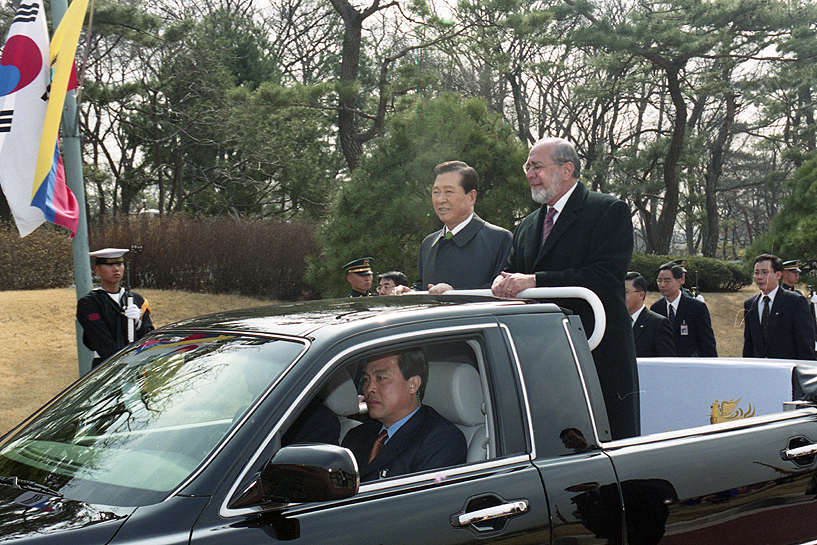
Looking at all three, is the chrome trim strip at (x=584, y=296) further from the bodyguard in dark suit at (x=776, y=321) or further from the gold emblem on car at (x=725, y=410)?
the bodyguard in dark suit at (x=776, y=321)

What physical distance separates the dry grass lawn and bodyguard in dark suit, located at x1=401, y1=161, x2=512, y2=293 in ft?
23.9

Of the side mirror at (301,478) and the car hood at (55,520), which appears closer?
the car hood at (55,520)

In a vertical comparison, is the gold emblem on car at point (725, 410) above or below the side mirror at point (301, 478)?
below

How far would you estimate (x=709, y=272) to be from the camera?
26.6 m

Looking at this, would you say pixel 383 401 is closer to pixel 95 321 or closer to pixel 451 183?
pixel 451 183

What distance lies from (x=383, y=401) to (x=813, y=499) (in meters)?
1.87

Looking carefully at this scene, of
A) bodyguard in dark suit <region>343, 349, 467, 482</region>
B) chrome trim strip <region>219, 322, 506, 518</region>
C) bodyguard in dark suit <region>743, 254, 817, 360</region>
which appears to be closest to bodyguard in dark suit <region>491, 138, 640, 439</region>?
bodyguard in dark suit <region>343, 349, 467, 482</region>

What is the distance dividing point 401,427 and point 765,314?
6.72 meters

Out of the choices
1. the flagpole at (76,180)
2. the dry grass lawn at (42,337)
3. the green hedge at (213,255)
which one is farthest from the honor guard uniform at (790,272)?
the green hedge at (213,255)

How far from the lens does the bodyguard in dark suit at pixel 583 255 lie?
3756 millimetres

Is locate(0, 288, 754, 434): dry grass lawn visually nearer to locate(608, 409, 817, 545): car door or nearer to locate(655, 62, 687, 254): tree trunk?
locate(608, 409, 817, 545): car door

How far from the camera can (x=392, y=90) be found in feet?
60.6

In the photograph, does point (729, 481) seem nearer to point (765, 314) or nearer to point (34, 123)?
point (765, 314)

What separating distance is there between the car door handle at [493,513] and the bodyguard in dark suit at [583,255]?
1.14m
